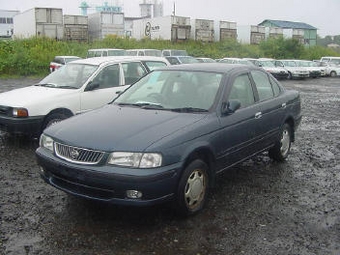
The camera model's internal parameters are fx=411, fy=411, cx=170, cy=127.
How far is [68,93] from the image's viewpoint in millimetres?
7691

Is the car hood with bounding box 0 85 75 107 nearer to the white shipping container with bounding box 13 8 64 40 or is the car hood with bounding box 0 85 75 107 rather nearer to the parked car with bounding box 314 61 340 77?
the white shipping container with bounding box 13 8 64 40

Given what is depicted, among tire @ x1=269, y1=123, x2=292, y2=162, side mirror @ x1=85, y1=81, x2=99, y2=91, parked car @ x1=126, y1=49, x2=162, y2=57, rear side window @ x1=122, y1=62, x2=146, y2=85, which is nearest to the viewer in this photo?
tire @ x1=269, y1=123, x2=292, y2=162

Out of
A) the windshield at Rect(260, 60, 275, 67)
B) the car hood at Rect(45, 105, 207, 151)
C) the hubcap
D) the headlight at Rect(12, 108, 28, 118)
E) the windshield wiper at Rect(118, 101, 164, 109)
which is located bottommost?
the hubcap

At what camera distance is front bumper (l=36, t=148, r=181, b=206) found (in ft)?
13.0

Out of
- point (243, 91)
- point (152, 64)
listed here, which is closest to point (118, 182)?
point (243, 91)

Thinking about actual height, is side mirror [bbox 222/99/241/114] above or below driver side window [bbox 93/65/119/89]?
below

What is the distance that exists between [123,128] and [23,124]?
11.3ft

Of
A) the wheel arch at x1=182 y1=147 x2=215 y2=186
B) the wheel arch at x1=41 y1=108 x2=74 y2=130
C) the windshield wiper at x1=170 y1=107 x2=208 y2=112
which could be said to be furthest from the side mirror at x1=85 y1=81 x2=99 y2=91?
the wheel arch at x1=182 y1=147 x2=215 y2=186

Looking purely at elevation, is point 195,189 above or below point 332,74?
below

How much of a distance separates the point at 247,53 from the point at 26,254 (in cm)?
4122

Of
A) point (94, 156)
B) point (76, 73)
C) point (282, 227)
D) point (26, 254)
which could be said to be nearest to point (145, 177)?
point (94, 156)

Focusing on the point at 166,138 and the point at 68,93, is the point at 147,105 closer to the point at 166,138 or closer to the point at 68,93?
the point at 166,138

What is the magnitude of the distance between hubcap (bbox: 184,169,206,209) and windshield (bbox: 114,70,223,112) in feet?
2.72

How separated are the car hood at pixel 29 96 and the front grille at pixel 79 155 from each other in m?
3.24
